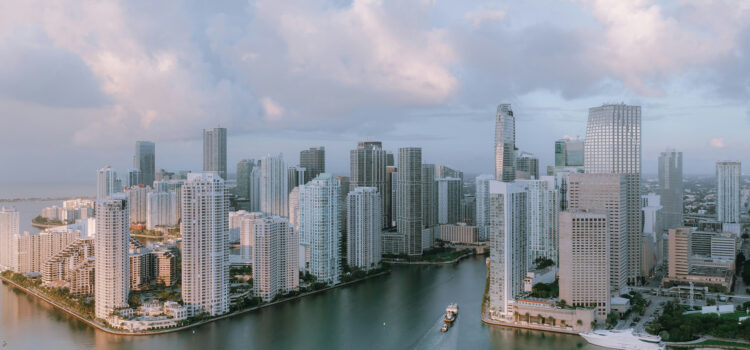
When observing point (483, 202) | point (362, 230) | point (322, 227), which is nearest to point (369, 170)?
point (483, 202)

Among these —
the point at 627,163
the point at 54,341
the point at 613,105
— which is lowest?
the point at 54,341

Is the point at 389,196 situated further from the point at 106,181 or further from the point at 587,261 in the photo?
the point at 587,261

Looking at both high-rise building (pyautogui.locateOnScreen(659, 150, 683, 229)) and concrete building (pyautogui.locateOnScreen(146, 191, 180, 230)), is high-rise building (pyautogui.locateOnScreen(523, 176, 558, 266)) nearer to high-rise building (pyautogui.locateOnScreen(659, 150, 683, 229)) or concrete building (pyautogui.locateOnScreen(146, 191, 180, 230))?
high-rise building (pyautogui.locateOnScreen(659, 150, 683, 229))

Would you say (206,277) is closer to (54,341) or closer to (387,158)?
(54,341)

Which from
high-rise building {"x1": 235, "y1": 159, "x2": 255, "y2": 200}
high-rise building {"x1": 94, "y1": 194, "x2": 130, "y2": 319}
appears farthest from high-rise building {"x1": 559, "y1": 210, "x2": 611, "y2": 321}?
high-rise building {"x1": 235, "y1": 159, "x2": 255, "y2": 200}

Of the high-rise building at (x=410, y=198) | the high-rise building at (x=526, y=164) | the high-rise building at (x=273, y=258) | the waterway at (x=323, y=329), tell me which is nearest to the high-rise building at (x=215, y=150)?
the high-rise building at (x=410, y=198)

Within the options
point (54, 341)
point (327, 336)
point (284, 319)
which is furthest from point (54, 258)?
point (327, 336)

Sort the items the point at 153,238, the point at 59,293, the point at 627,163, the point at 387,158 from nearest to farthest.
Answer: the point at 59,293 → the point at 627,163 → the point at 153,238 → the point at 387,158
